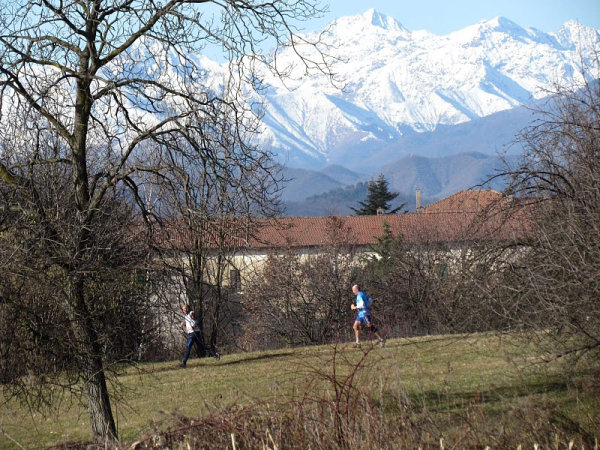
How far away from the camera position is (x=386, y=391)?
7.95m

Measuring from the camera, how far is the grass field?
6.62m

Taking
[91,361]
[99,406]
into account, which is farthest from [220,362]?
[91,361]

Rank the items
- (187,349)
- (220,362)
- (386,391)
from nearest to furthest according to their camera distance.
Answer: (386,391) → (187,349) → (220,362)

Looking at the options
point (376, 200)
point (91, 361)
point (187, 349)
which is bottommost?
point (187, 349)

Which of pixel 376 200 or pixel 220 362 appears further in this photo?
pixel 376 200

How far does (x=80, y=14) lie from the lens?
9.33 metres

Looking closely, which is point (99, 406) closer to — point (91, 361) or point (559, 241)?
point (91, 361)

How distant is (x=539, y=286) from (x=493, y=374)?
16.2ft

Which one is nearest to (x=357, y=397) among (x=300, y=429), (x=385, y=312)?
(x=300, y=429)

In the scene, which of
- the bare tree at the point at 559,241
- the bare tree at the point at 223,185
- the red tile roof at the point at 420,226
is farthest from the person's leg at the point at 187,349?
the bare tree at the point at 223,185

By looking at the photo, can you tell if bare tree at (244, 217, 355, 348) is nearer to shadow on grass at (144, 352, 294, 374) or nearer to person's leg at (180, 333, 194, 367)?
shadow on grass at (144, 352, 294, 374)

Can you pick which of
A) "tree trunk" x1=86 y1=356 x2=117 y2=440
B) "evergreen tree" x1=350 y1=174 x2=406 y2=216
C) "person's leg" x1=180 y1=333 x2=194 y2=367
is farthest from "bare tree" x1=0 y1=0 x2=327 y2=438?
"evergreen tree" x1=350 y1=174 x2=406 y2=216

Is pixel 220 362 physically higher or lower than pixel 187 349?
lower

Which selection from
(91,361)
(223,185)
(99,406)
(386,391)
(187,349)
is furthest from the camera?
(187,349)
